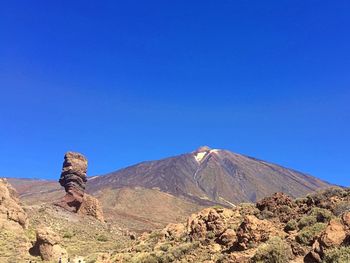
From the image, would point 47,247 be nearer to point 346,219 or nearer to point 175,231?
point 175,231

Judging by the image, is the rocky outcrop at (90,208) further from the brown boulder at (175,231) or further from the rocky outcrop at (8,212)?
the brown boulder at (175,231)

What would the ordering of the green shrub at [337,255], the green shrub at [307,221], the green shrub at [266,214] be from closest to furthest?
the green shrub at [337,255], the green shrub at [307,221], the green shrub at [266,214]

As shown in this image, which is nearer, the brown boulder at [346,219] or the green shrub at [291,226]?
the brown boulder at [346,219]

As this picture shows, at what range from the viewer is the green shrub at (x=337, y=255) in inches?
384

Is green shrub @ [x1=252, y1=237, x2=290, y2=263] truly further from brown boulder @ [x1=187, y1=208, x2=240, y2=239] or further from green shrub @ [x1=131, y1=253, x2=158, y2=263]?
green shrub @ [x1=131, y1=253, x2=158, y2=263]

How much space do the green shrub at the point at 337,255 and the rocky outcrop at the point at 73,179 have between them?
163ft

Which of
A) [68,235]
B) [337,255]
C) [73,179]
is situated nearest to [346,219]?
[337,255]

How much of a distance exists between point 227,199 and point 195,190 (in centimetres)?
1591

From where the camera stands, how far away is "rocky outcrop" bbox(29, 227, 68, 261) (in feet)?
91.1

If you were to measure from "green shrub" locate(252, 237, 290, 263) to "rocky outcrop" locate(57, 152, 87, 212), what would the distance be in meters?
47.7

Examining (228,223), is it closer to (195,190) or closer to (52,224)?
(52,224)

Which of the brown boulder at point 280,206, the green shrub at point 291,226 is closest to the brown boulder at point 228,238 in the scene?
the green shrub at point 291,226

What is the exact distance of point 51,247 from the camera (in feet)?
92.3

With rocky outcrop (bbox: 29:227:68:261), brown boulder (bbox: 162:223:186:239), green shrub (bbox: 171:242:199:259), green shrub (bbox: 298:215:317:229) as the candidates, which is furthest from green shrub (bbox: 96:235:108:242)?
green shrub (bbox: 298:215:317:229)
